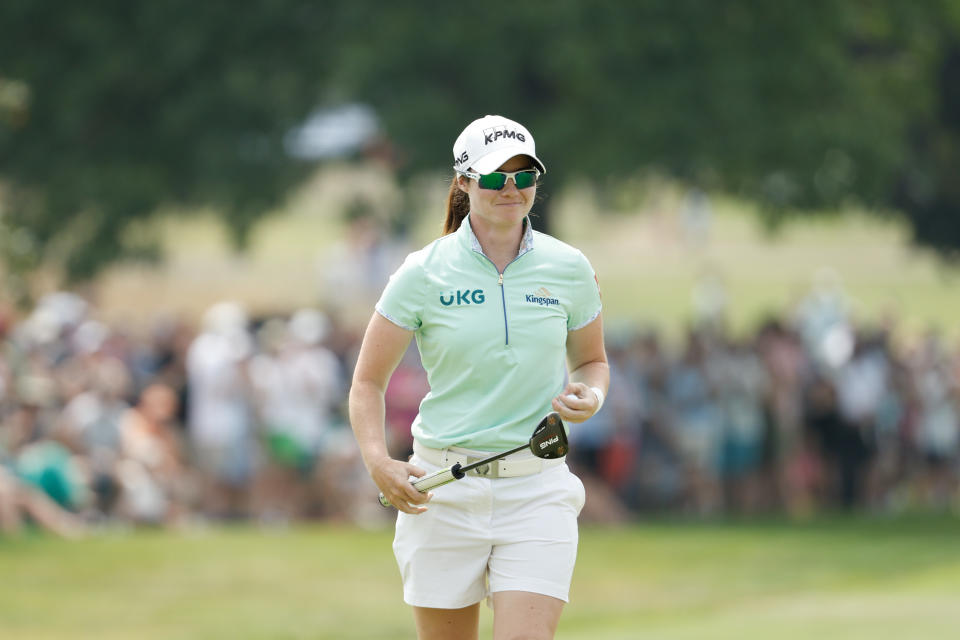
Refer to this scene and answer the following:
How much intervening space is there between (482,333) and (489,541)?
0.74 metres

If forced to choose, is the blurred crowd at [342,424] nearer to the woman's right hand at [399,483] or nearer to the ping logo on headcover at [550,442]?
the woman's right hand at [399,483]

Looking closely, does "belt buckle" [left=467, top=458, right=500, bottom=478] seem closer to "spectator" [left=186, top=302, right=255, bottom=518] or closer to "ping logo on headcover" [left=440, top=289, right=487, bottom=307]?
"ping logo on headcover" [left=440, top=289, right=487, bottom=307]

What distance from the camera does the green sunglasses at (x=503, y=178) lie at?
17.9 ft

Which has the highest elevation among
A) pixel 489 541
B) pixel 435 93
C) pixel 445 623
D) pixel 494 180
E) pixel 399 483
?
pixel 435 93

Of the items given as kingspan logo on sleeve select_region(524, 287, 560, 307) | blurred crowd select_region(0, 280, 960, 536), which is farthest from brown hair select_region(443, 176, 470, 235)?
blurred crowd select_region(0, 280, 960, 536)

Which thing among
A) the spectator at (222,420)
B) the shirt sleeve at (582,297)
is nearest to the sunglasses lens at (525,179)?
the shirt sleeve at (582,297)

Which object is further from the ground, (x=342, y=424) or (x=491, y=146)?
(x=342, y=424)

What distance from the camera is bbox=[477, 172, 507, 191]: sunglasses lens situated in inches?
215

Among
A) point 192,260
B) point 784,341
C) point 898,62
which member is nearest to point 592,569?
point 784,341

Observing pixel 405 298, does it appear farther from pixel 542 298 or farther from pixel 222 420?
pixel 222 420

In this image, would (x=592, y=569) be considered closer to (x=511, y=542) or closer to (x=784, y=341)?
(x=784, y=341)

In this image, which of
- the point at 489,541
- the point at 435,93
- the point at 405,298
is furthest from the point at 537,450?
the point at 435,93

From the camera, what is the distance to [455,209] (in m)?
6.00

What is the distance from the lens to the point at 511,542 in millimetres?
5520
